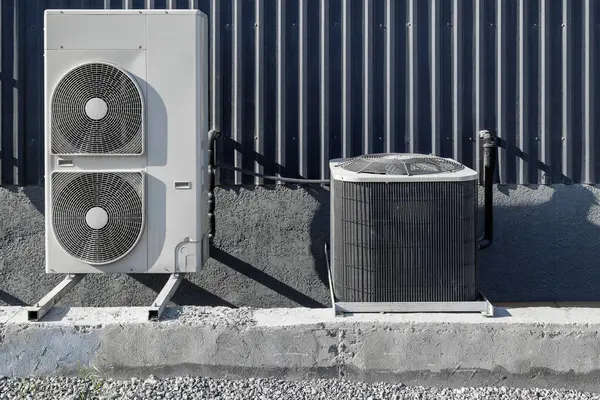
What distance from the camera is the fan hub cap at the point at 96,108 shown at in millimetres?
4293

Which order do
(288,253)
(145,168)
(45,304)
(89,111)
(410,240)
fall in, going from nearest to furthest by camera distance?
(45,304), (410,240), (89,111), (145,168), (288,253)

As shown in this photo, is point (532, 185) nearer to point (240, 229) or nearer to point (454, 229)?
point (454, 229)

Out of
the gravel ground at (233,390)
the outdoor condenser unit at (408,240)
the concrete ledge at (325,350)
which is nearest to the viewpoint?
the gravel ground at (233,390)

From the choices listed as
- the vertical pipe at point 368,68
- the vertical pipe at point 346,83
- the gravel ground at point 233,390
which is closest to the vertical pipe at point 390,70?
the vertical pipe at point 368,68

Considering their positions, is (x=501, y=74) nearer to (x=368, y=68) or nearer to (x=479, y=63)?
(x=479, y=63)

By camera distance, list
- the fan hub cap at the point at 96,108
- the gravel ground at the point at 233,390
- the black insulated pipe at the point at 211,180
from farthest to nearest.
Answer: the black insulated pipe at the point at 211,180 → the fan hub cap at the point at 96,108 → the gravel ground at the point at 233,390

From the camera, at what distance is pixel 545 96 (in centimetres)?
543

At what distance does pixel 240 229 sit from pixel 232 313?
4.84 feet

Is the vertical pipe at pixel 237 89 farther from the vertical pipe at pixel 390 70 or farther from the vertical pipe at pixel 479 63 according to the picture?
the vertical pipe at pixel 479 63

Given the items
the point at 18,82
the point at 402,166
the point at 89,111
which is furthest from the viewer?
the point at 18,82

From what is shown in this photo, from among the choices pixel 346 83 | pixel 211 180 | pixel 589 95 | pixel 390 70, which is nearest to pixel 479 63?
pixel 390 70

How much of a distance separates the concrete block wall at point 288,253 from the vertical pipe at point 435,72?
681mm

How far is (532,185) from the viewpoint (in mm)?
5457

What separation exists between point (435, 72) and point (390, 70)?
371mm
